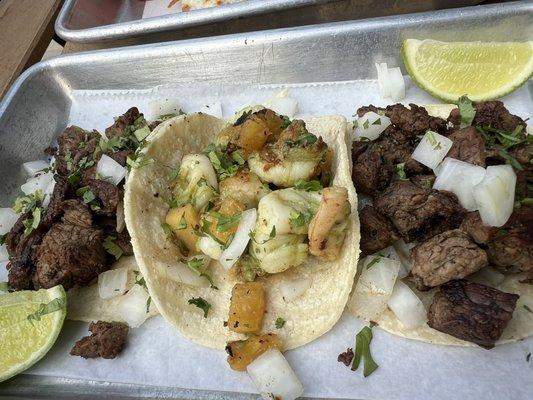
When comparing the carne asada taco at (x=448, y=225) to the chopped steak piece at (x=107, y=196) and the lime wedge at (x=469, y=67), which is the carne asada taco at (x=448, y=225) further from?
the chopped steak piece at (x=107, y=196)

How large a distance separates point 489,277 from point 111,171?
2114 millimetres

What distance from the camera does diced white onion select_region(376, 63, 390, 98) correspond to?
10.9 feet

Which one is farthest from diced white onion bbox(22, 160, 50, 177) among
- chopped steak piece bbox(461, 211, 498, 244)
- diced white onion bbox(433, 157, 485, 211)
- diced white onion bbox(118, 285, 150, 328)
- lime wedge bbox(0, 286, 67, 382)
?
chopped steak piece bbox(461, 211, 498, 244)

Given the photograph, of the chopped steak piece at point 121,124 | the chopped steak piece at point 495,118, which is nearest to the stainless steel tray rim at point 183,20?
the chopped steak piece at point 121,124

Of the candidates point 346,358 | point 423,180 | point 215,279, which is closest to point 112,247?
point 215,279

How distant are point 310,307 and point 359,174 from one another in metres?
0.75

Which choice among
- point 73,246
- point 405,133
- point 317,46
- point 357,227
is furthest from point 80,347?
point 317,46

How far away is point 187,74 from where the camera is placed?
376 centimetres

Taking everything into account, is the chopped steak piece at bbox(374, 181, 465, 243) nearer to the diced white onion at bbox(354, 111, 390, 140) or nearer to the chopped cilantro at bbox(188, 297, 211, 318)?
the diced white onion at bbox(354, 111, 390, 140)

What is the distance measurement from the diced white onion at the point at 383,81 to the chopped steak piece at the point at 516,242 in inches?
53.8

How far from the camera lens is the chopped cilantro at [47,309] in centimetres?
256

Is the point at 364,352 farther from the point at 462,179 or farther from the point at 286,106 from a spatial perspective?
the point at 286,106

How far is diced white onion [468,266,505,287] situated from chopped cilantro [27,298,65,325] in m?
2.11

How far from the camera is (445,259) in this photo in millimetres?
2244
